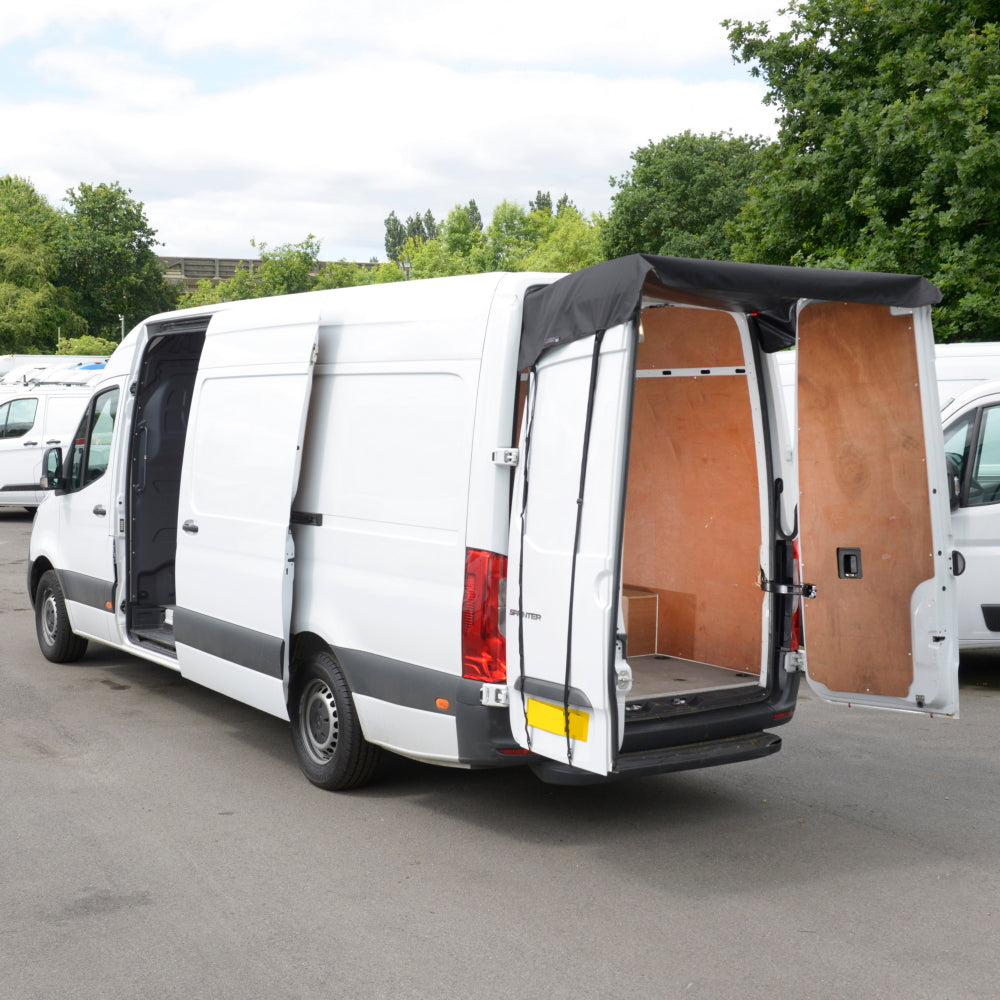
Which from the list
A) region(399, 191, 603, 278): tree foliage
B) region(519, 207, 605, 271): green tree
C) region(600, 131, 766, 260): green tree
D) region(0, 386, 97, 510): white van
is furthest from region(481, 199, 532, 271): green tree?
region(0, 386, 97, 510): white van

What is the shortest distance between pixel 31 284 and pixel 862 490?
54.6 m

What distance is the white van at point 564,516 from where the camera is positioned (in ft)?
15.4

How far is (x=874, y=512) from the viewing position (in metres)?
5.61

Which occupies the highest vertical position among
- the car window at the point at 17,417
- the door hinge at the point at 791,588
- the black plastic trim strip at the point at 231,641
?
the car window at the point at 17,417

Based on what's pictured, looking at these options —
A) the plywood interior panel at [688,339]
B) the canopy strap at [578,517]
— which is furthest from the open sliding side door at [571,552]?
the plywood interior panel at [688,339]

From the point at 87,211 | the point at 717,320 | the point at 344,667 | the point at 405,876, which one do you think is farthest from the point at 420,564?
the point at 87,211

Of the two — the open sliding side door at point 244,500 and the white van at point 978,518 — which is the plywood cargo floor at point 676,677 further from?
the white van at point 978,518

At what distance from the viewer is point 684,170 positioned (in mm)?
41312

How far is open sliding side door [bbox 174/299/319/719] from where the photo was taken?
5996mm

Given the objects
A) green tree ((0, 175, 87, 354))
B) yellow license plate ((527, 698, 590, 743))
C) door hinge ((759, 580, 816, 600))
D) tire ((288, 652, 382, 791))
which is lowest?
tire ((288, 652, 382, 791))

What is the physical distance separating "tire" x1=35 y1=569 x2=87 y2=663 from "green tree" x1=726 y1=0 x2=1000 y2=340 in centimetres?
1285

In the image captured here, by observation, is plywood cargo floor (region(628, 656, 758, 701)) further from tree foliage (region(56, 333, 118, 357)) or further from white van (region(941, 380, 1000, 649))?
tree foliage (region(56, 333, 118, 357))

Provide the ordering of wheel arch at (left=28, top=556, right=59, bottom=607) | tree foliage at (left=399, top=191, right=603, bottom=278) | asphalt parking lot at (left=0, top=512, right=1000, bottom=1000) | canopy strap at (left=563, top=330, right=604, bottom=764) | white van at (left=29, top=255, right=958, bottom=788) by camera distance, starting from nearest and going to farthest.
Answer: asphalt parking lot at (left=0, top=512, right=1000, bottom=1000) < canopy strap at (left=563, top=330, right=604, bottom=764) < white van at (left=29, top=255, right=958, bottom=788) < wheel arch at (left=28, top=556, right=59, bottom=607) < tree foliage at (left=399, top=191, right=603, bottom=278)

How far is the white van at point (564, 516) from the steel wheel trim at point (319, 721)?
17 millimetres
